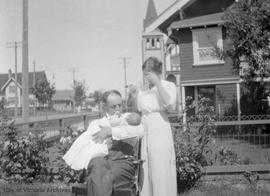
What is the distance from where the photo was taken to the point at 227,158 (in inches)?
227

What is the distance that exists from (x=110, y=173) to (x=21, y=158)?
2613mm

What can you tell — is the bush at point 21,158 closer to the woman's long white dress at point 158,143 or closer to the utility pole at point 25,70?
the woman's long white dress at point 158,143

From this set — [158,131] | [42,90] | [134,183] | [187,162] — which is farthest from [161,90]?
[42,90]

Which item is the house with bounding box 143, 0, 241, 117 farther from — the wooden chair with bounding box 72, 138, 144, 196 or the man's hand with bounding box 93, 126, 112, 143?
the man's hand with bounding box 93, 126, 112, 143

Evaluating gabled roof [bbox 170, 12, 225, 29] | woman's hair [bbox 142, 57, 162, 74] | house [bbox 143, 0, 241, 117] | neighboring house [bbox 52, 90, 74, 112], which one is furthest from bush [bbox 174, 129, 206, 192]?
neighboring house [bbox 52, 90, 74, 112]

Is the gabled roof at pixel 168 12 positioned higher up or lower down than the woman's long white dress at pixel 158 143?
higher up

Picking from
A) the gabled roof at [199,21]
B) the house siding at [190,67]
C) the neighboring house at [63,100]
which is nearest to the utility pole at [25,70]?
the gabled roof at [199,21]

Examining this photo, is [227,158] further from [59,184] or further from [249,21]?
[249,21]

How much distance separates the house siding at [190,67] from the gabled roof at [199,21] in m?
0.41

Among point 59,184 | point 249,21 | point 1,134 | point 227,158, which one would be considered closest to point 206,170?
point 227,158

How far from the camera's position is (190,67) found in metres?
16.7

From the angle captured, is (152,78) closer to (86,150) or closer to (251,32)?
(86,150)

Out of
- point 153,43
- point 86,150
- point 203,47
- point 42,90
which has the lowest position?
point 86,150

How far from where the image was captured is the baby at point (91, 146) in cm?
383
